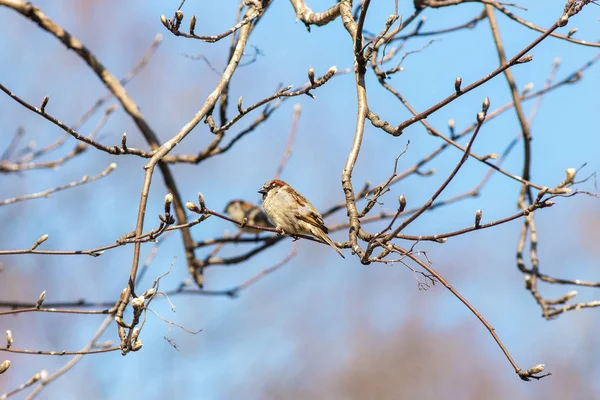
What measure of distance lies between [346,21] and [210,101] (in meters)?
0.74

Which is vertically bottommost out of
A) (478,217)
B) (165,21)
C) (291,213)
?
(478,217)

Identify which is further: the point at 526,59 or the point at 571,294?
the point at 571,294

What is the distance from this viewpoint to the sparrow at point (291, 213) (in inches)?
180

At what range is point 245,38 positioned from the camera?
3564mm

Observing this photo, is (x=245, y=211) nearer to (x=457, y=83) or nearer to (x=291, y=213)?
(x=291, y=213)

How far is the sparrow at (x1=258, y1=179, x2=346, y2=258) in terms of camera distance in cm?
456

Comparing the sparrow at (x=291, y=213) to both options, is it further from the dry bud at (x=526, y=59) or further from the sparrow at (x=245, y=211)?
the sparrow at (x=245, y=211)

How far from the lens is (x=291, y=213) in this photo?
15.5 feet

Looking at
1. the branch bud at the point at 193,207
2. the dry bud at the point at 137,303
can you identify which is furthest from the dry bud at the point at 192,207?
the dry bud at the point at 137,303

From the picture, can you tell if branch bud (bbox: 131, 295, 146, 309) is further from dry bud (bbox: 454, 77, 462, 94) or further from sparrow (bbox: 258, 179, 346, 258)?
sparrow (bbox: 258, 179, 346, 258)

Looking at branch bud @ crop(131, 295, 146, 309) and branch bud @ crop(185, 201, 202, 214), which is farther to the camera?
branch bud @ crop(185, 201, 202, 214)

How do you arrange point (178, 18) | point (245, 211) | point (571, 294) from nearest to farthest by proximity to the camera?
point (178, 18) → point (571, 294) → point (245, 211)

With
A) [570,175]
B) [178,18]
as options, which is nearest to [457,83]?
[570,175]

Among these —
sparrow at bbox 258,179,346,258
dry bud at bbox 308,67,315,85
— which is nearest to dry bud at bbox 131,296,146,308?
dry bud at bbox 308,67,315,85
